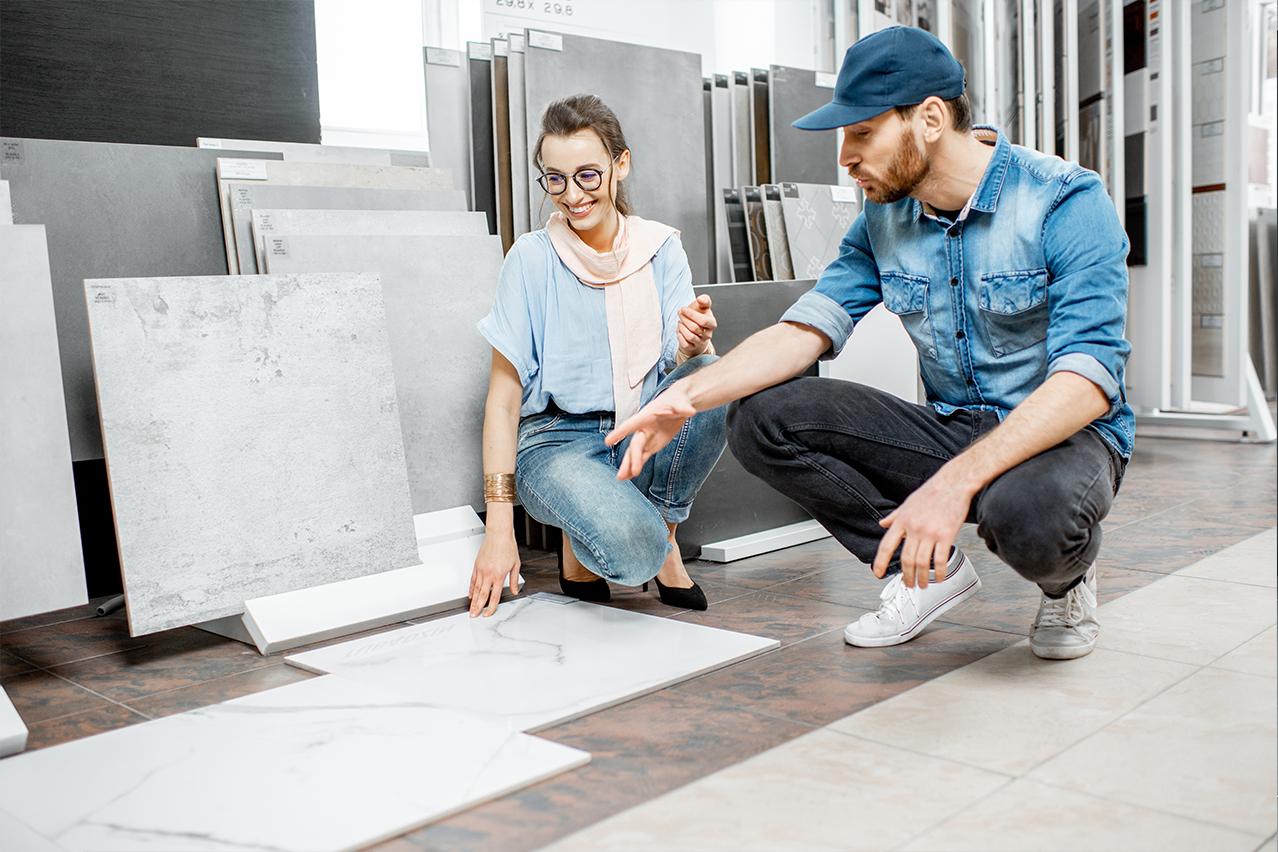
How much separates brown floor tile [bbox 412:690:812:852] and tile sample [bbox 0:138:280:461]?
1.21 m

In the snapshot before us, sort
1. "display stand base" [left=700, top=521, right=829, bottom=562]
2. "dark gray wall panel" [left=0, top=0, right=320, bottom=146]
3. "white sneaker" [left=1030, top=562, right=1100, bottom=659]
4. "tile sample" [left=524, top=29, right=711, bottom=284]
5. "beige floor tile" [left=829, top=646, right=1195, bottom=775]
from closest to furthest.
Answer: "beige floor tile" [left=829, top=646, right=1195, bottom=775] < "white sneaker" [left=1030, top=562, right=1100, bottom=659] < "dark gray wall panel" [left=0, top=0, right=320, bottom=146] < "display stand base" [left=700, top=521, right=829, bottom=562] < "tile sample" [left=524, top=29, right=711, bottom=284]

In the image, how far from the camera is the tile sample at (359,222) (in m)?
2.16

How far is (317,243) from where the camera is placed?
214 centimetres

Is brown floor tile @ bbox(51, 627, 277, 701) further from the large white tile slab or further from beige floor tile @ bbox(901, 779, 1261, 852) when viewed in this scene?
beige floor tile @ bbox(901, 779, 1261, 852)

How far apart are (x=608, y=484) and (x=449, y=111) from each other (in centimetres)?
117

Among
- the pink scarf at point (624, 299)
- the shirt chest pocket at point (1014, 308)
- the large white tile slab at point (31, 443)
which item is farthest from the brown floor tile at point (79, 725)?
the shirt chest pocket at point (1014, 308)

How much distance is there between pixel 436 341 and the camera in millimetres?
2256

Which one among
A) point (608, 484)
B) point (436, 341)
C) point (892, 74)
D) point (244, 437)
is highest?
point (892, 74)

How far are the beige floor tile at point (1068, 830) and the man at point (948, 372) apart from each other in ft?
1.00

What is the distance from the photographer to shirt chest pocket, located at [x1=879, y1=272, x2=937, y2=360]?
1.70 metres

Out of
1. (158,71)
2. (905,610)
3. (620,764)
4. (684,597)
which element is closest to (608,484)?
(684,597)

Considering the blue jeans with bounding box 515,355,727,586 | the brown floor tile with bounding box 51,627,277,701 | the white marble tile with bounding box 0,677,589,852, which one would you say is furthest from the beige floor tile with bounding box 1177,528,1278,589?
the brown floor tile with bounding box 51,627,277,701

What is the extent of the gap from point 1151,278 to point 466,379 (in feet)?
9.45

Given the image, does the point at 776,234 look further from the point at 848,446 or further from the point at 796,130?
the point at 848,446
